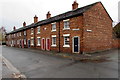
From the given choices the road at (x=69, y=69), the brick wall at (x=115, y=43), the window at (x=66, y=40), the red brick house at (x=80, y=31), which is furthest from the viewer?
the brick wall at (x=115, y=43)

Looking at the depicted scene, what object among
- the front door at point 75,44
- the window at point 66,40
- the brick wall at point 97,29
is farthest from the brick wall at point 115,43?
the window at point 66,40

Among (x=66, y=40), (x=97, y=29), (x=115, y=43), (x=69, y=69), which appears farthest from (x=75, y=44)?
(x=115, y=43)

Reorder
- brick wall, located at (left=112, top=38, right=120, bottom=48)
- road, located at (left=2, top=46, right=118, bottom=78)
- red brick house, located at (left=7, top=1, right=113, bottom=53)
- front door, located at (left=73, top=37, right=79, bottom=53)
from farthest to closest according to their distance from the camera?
brick wall, located at (left=112, top=38, right=120, bottom=48)
front door, located at (left=73, top=37, right=79, bottom=53)
red brick house, located at (left=7, top=1, right=113, bottom=53)
road, located at (left=2, top=46, right=118, bottom=78)

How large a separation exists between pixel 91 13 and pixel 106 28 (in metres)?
5.27

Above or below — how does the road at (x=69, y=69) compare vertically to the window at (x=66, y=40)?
below

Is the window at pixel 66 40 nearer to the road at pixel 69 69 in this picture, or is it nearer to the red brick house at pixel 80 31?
the red brick house at pixel 80 31

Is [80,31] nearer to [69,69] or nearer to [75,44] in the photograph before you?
[75,44]

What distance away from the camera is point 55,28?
2027cm

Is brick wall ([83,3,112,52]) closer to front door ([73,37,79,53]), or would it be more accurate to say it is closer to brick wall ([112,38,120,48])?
front door ([73,37,79,53])

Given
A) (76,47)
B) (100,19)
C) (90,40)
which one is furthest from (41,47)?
(100,19)

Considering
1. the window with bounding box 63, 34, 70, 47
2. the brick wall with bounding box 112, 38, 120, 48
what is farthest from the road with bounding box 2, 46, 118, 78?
A: the brick wall with bounding box 112, 38, 120, 48

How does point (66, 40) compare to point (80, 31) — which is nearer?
point (80, 31)

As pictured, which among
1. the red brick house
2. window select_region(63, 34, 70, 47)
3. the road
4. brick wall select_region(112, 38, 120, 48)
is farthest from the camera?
brick wall select_region(112, 38, 120, 48)

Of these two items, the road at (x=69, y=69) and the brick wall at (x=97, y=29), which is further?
the brick wall at (x=97, y=29)
